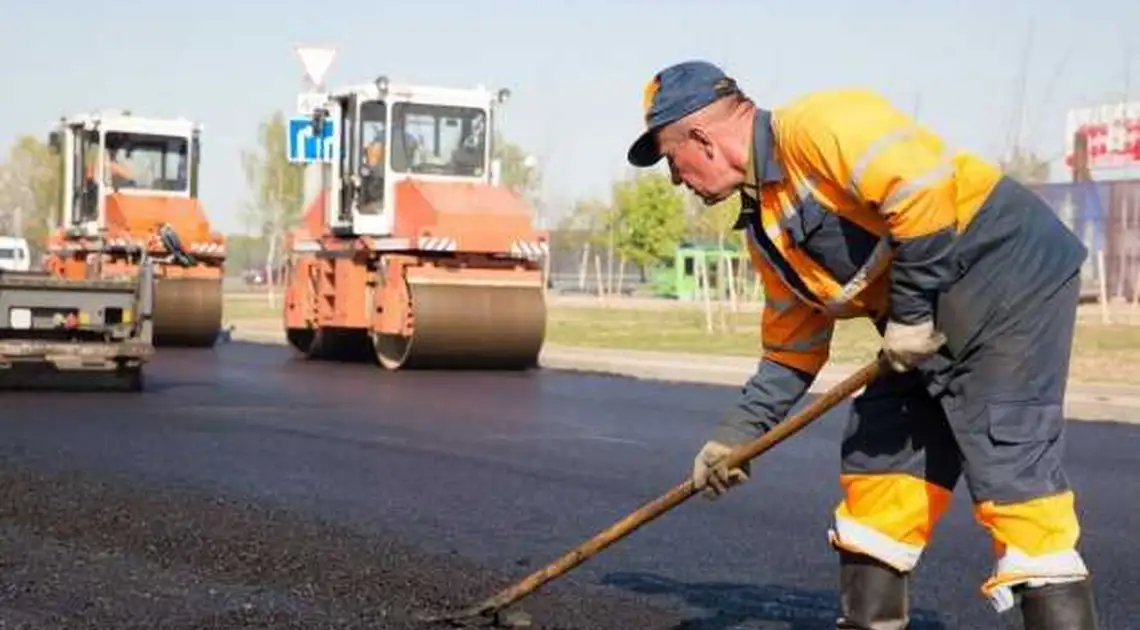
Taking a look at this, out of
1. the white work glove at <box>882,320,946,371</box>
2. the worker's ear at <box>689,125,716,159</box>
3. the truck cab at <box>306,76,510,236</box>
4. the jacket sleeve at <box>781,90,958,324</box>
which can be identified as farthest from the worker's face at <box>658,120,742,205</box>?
the truck cab at <box>306,76,510,236</box>

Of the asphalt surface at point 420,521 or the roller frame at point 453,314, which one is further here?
the roller frame at point 453,314

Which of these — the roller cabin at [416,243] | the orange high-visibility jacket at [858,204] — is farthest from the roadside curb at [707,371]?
the orange high-visibility jacket at [858,204]

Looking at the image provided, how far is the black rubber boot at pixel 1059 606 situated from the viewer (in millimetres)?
3902

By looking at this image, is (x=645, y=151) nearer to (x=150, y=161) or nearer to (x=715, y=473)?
(x=715, y=473)

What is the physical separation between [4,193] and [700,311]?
34.4 metres

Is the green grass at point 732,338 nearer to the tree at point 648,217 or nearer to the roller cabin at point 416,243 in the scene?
the roller cabin at point 416,243

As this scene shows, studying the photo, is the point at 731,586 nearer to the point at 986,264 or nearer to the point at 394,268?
the point at 986,264

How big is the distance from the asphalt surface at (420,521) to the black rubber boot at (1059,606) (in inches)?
58.5

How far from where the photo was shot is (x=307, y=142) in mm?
19703

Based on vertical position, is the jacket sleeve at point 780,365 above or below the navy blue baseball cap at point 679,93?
below

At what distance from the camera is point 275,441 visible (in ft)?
34.7

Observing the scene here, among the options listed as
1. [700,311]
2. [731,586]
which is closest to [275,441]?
[731,586]

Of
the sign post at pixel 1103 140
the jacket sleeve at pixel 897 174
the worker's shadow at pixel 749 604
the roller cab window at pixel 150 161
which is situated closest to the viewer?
the jacket sleeve at pixel 897 174

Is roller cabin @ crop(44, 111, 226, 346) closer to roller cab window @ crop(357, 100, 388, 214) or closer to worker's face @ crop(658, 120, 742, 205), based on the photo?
roller cab window @ crop(357, 100, 388, 214)
